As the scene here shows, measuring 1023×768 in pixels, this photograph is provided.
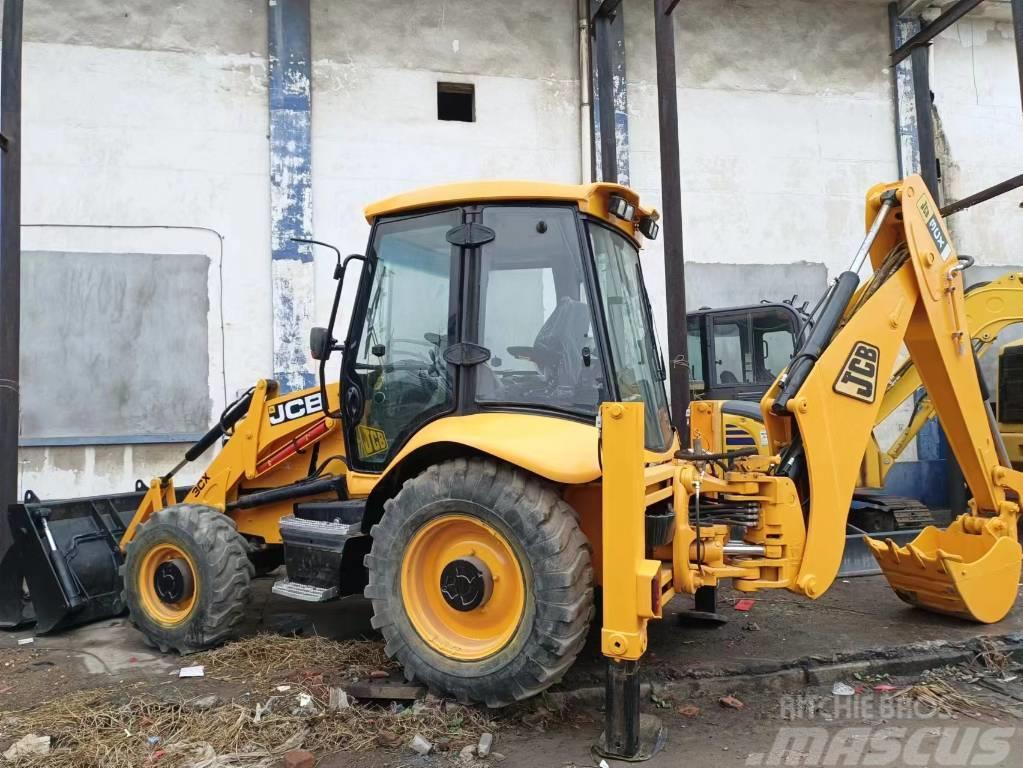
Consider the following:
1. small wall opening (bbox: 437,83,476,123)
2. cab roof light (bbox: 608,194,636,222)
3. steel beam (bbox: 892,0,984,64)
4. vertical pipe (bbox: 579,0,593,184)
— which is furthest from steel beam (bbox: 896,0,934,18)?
cab roof light (bbox: 608,194,636,222)

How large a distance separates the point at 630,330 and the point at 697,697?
1848 millimetres

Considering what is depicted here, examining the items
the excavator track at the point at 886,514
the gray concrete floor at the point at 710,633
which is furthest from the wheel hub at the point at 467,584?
the excavator track at the point at 886,514

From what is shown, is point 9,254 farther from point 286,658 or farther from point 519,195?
point 519,195

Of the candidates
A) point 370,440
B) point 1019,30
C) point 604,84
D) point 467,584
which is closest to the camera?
point 467,584

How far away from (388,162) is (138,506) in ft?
16.8

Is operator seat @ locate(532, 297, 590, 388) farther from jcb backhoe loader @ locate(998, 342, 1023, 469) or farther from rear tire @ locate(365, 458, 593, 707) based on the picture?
jcb backhoe loader @ locate(998, 342, 1023, 469)

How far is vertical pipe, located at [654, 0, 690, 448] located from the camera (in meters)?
7.33

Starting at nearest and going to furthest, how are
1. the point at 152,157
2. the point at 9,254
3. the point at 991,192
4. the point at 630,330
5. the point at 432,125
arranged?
1. the point at 630,330
2. the point at 9,254
3. the point at 991,192
4. the point at 152,157
5. the point at 432,125

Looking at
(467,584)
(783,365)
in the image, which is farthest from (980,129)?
(467,584)

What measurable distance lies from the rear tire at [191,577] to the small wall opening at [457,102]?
21.1 ft

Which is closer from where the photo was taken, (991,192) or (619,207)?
(619,207)

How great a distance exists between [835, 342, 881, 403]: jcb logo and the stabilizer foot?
1.70m

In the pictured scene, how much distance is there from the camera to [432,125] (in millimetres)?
9305

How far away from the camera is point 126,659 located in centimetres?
450
